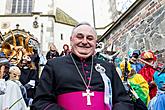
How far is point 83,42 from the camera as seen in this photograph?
238 centimetres

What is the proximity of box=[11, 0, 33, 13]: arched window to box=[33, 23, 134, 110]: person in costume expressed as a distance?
19544 mm

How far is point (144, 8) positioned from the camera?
27.6 ft

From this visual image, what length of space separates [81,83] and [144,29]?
→ 632 centimetres

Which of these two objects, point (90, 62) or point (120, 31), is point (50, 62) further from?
point (120, 31)

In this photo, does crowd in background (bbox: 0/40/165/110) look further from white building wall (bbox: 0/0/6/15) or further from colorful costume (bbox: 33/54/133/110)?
white building wall (bbox: 0/0/6/15)

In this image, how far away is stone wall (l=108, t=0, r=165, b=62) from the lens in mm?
7109

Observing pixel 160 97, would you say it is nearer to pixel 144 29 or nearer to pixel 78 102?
pixel 78 102

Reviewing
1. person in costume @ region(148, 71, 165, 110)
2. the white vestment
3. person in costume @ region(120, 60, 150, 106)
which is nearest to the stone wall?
person in costume @ region(120, 60, 150, 106)

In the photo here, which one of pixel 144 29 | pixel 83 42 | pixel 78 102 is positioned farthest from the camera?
pixel 144 29

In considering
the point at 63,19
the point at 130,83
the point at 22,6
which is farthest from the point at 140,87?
the point at 63,19

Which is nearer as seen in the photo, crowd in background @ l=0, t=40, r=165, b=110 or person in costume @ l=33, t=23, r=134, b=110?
person in costume @ l=33, t=23, r=134, b=110

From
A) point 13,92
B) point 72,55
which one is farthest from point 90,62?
point 13,92

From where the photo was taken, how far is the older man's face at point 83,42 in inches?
94.6

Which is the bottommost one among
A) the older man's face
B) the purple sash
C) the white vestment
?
the white vestment
